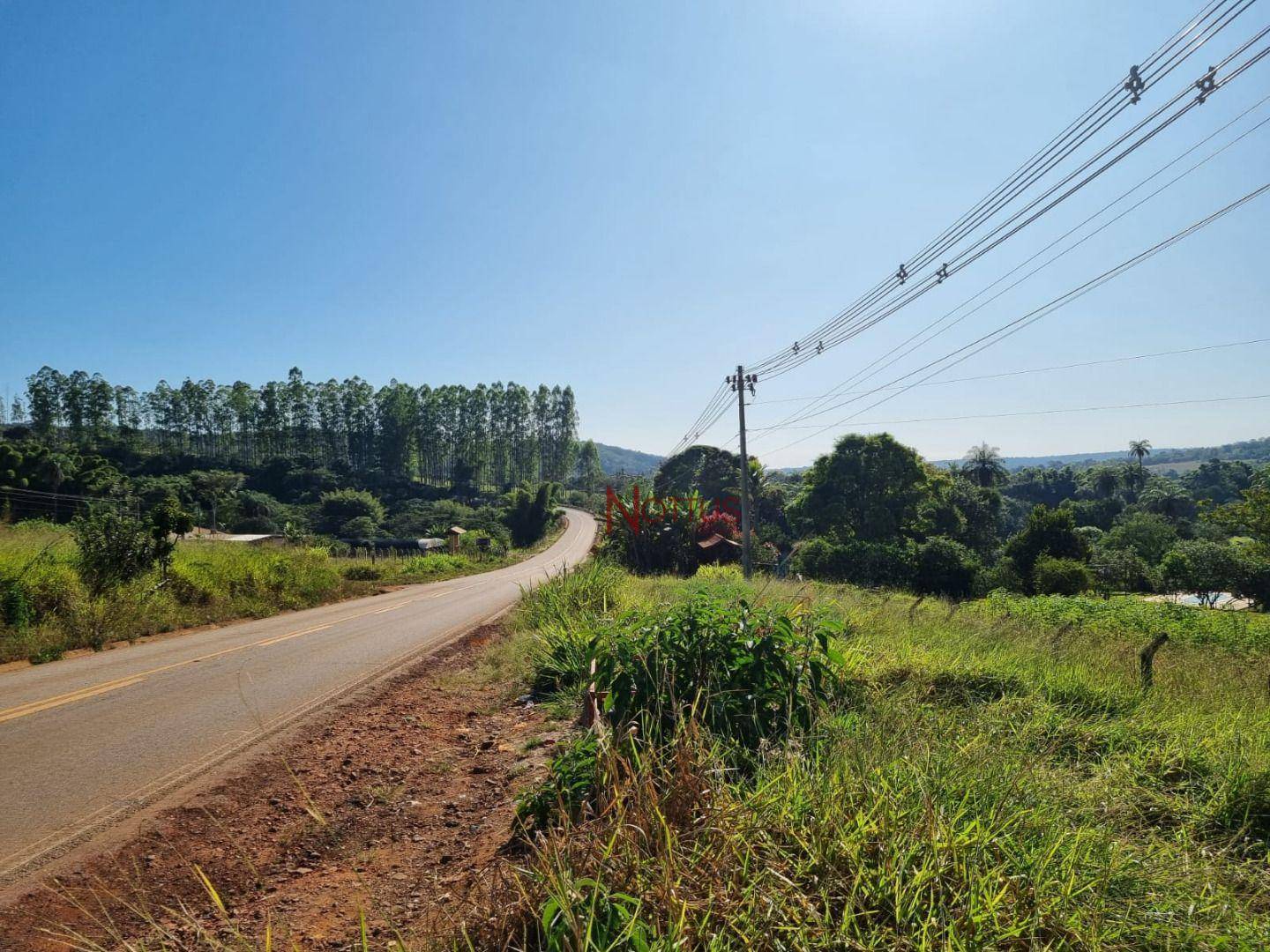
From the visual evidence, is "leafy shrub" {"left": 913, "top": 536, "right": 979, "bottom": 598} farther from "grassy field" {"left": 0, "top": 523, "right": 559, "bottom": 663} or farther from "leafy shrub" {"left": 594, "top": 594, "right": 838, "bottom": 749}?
"leafy shrub" {"left": 594, "top": 594, "right": 838, "bottom": 749}

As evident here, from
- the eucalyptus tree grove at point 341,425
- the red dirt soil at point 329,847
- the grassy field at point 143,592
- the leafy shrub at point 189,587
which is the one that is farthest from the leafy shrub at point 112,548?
the eucalyptus tree grove at point 341,425

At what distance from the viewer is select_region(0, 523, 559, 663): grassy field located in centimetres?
1098

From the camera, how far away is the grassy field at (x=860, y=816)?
196cm

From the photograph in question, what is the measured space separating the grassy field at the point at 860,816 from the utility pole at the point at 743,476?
17149 millimetres

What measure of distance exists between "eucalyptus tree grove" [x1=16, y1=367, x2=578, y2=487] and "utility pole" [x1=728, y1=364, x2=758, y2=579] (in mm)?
77713

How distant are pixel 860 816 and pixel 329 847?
3835 millimetres

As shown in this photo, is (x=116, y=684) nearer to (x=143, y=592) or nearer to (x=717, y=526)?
(x=143, y=592)

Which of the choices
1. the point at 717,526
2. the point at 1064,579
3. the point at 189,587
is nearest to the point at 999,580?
the point at 1064,579

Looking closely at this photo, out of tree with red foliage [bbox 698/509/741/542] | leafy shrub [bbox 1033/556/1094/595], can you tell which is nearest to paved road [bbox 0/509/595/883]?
tree with red foliage [bbox 698/509/741/542]

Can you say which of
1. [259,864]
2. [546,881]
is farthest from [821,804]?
[259,864]

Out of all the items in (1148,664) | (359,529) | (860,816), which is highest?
(860,816)

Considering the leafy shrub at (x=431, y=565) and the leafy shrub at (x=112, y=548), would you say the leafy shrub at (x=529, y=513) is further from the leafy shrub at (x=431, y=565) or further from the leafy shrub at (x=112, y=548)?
the leafy shrub at (x=112, y=548)

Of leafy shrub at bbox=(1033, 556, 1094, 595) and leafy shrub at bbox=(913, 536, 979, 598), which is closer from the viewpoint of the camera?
leafy shrub at bbox=(1033, 556, 1094, 595)

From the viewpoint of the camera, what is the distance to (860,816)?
2.26 meters
